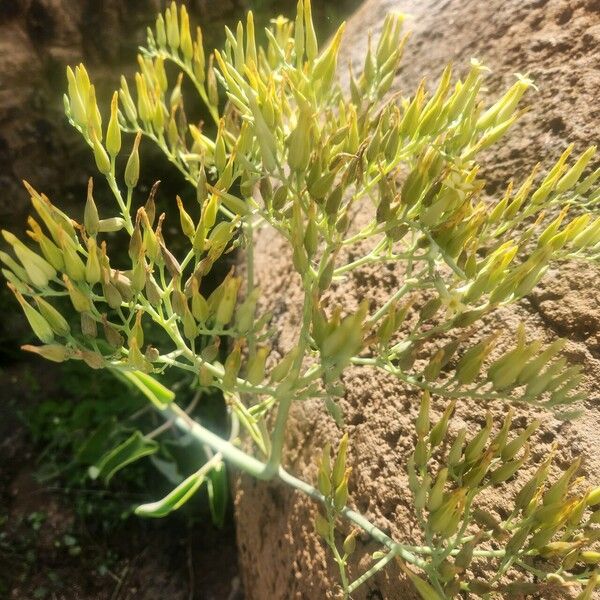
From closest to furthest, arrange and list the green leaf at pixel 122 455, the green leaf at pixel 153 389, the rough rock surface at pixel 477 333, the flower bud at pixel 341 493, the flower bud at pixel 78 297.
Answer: the flower bud at pixel 78 297 → the flower bud at pixel 341 493 → the rough rock surface at pixel 477 333 → the green leaf at pixel 153 389 → the green leaf at pixel 122 455

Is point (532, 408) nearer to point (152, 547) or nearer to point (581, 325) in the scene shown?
point (581, 325)

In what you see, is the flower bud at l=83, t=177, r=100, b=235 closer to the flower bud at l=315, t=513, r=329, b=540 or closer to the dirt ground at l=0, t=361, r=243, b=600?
the flower bud at l=315, t=513, r=329, b=540

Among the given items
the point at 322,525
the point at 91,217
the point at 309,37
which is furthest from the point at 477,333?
A: the point at 91,217

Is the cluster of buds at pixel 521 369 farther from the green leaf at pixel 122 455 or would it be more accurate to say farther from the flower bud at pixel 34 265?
the green leaf at pixel 122 455

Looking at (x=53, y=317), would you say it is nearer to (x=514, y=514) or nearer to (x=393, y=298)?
(x=393, y=298)

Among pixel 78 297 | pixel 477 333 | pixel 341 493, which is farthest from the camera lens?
pixel 477 333

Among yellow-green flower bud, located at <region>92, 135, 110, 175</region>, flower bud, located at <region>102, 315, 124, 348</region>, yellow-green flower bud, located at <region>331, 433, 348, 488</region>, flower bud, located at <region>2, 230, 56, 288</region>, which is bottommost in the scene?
yellow-green flower bud, located at <region>331, 433, 348, 488</region>

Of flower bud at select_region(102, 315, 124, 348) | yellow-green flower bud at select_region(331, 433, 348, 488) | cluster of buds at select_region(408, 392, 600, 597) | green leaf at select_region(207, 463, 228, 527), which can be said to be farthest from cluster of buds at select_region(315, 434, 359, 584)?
green leaf at select_region(207, 463, 228, 527)

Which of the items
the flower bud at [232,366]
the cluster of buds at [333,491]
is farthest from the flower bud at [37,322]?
the cluster of buds at [333,491]

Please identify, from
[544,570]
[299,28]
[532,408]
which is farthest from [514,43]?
[544,570]
